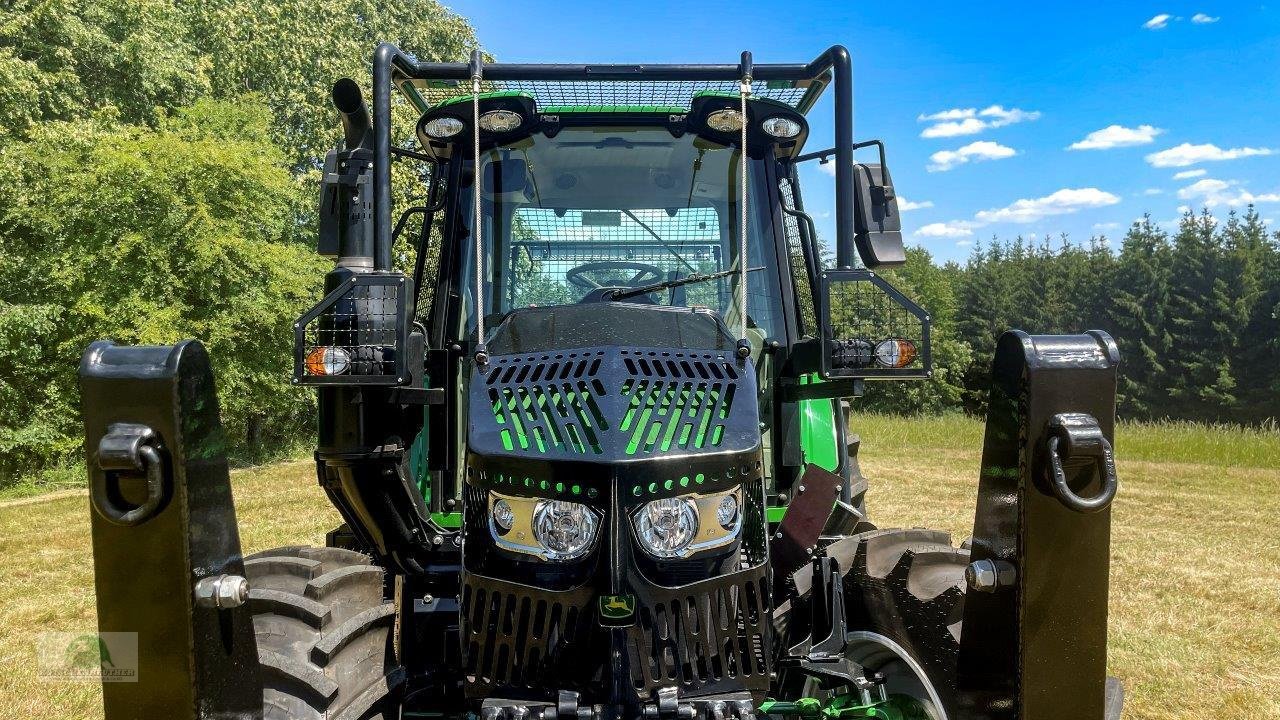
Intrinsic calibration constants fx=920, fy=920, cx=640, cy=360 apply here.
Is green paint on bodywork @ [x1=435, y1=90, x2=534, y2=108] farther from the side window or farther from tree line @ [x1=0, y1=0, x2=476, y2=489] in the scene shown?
tree line @ [x1=0, y1=0, x2=476, y2=489]

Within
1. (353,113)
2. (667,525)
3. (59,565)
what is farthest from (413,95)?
(59,565)

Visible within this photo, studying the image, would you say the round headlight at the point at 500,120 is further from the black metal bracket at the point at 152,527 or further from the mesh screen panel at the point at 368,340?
the black metal bracket at the point at 152,527

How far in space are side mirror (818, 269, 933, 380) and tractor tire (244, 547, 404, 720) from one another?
170 centimetres

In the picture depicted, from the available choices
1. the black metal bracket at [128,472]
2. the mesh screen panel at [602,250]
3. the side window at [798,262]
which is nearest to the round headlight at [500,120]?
the mesh screen panel at [602,250]

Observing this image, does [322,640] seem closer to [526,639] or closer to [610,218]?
[526,639]

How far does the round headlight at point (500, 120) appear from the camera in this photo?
11.4 ft

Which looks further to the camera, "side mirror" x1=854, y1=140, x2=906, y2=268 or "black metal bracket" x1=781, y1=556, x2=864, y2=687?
"side mirror" x1=854, y1=140, x2=906, y2=268

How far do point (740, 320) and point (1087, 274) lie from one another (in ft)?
206

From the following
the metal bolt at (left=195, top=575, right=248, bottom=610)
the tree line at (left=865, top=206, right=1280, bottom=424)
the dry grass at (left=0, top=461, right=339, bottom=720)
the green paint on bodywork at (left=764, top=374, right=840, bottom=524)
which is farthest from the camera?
the tree line at (left=865, top=206, right=1280, bottom=424)

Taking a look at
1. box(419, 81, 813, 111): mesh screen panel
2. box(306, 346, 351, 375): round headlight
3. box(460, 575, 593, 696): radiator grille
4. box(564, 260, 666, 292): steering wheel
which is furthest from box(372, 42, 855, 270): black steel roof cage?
box(460, 575, 593, 696): radiator grille

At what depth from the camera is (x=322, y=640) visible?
2676mm

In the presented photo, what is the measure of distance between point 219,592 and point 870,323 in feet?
7.24

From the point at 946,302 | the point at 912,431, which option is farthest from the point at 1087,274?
the point at 912,431

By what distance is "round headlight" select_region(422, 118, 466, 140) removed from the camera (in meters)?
3.52
